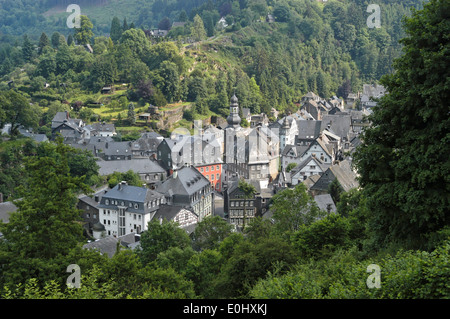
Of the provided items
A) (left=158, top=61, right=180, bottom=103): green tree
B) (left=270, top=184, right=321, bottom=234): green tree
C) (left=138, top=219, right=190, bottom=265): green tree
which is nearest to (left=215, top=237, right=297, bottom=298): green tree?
(left=270, top=184, right=321, bottom=234): green tree

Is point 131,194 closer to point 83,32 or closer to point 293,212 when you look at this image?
point 293,212

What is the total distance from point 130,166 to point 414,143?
149 ft

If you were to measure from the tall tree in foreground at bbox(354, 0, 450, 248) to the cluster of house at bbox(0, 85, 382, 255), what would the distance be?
44.1ft

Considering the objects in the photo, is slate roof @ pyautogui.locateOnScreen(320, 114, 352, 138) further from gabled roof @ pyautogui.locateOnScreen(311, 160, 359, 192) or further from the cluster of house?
gabled roof @ pyautogui.locateOnScreen(311, 160, 359, 192)

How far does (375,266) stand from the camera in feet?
43.8

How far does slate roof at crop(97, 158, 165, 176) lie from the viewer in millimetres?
57312

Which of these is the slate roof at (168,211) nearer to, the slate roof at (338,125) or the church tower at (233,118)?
the church tower at (233,118)

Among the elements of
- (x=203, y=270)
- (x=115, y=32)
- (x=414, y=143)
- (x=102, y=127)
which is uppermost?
(x=115, y=32)

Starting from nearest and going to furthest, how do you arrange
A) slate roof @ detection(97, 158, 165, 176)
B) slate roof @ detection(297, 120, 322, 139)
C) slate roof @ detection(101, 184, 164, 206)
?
slate roof @ detection(101, 184, 164, 206), slate roof @ detection(97, 158, 165, 176), slate roof @ detection(297, 120, 322, 139)

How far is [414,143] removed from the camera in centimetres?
1592

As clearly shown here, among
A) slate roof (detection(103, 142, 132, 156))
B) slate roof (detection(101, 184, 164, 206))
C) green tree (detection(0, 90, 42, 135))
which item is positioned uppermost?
green tree (detection(0, 90, 42, 135))

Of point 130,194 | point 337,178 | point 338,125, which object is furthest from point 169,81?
point 337,178

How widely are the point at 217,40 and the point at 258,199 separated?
2986 inches
